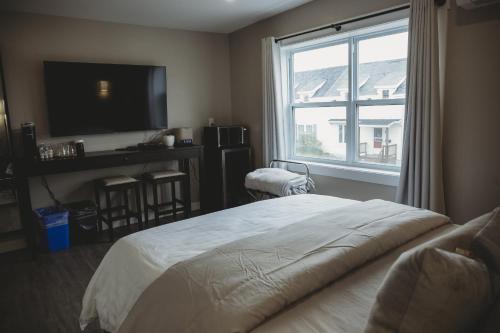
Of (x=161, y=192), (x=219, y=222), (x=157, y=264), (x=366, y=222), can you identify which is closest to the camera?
(x=157, y=264)

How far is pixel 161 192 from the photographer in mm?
4410

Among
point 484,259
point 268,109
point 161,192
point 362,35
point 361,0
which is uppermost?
point 361,0

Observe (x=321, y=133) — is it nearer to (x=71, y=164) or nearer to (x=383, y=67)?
(x=383, y=67)

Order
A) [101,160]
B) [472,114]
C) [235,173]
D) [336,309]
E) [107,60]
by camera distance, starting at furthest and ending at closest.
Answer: [235,173]
[107,60]
[101,160]
[472,114]
[336,309]

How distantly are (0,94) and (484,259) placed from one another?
3.76m

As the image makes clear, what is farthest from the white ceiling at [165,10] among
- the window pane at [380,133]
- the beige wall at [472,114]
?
the beige wall at [472,114]

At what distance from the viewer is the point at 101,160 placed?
3516mm

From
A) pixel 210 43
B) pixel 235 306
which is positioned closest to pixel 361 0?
pixel 210 43

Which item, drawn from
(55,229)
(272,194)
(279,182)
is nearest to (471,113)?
(279,182)

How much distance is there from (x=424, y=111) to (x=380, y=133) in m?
0.64

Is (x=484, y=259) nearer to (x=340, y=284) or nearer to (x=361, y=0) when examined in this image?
(x=340, y=284)

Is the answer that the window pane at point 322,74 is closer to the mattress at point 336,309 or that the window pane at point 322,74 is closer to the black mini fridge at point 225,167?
the black mini fridge at point 225,167

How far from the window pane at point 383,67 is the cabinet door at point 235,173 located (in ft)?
5.35

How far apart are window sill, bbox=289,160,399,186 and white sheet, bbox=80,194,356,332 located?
1.05 metres
